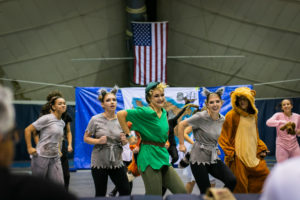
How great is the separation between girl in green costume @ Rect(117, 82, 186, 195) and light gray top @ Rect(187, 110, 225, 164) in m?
0.50

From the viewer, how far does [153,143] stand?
3496 millimetres

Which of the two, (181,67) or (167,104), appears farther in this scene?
(181,67)

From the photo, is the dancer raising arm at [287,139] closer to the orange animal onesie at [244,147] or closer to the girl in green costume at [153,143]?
the orange animal onesie at [244,147]

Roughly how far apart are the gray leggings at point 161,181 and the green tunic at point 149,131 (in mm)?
70

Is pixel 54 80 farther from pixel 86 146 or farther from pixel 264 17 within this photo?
pixel 264 17

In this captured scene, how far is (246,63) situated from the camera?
10.1 metres

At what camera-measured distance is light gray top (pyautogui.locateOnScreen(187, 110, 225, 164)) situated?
3866 mm

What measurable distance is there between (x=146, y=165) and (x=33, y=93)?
7.43m

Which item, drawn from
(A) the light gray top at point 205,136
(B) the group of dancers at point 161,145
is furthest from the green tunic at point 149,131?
(A) the light gray top at point 205,136

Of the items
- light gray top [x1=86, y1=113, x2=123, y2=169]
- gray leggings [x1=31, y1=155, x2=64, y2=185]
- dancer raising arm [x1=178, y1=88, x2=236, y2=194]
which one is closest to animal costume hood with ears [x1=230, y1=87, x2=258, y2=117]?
dancer raising arm [x1=178, y1=88, x2=236, y2=194]

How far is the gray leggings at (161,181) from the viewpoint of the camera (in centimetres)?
327

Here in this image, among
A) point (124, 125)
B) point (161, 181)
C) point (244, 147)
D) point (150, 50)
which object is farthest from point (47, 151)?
point (150, 50)

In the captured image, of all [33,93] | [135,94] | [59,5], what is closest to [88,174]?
[135,94]

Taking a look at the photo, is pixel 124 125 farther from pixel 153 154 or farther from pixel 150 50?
pixel 150 50
